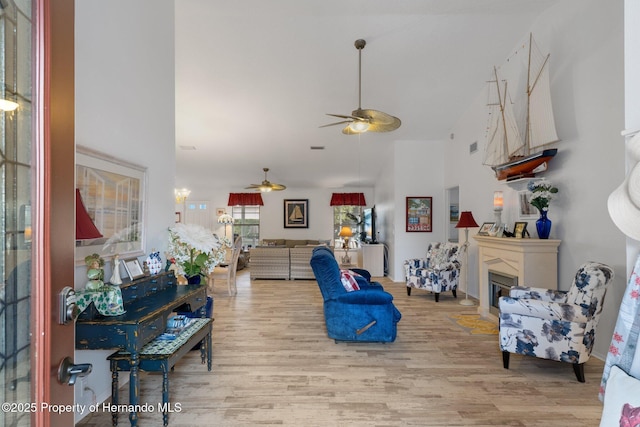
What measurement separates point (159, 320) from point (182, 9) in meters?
3.25

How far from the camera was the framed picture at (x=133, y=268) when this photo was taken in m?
2.16

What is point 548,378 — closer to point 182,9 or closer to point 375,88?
point 375,88

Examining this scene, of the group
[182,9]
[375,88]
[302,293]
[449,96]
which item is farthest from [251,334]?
[449,96]

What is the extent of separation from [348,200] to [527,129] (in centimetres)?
681

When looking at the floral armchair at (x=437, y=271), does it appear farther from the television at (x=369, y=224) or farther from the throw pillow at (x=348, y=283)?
the television at (x=369, y=224)

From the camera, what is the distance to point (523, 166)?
11.7 ft

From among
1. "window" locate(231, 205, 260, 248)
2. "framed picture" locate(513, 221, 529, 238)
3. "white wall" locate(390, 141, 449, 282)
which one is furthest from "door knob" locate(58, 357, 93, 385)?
"window" locate(231, 205, 260, 248)

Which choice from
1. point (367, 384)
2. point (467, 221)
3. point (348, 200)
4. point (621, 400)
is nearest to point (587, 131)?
point (467, 221)

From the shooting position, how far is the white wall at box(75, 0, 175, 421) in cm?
194

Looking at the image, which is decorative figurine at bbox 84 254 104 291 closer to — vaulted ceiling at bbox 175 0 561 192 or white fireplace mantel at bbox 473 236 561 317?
vaulted ceiling at bbox 175 0 561 192

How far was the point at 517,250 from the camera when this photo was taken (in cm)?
343

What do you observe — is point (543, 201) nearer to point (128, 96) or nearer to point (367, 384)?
point (367, 384)

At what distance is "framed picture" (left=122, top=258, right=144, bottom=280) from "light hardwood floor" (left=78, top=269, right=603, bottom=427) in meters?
0.92

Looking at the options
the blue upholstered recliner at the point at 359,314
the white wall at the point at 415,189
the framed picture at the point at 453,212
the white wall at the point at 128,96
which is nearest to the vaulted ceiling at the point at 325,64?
the white wall at the point at 415,189
